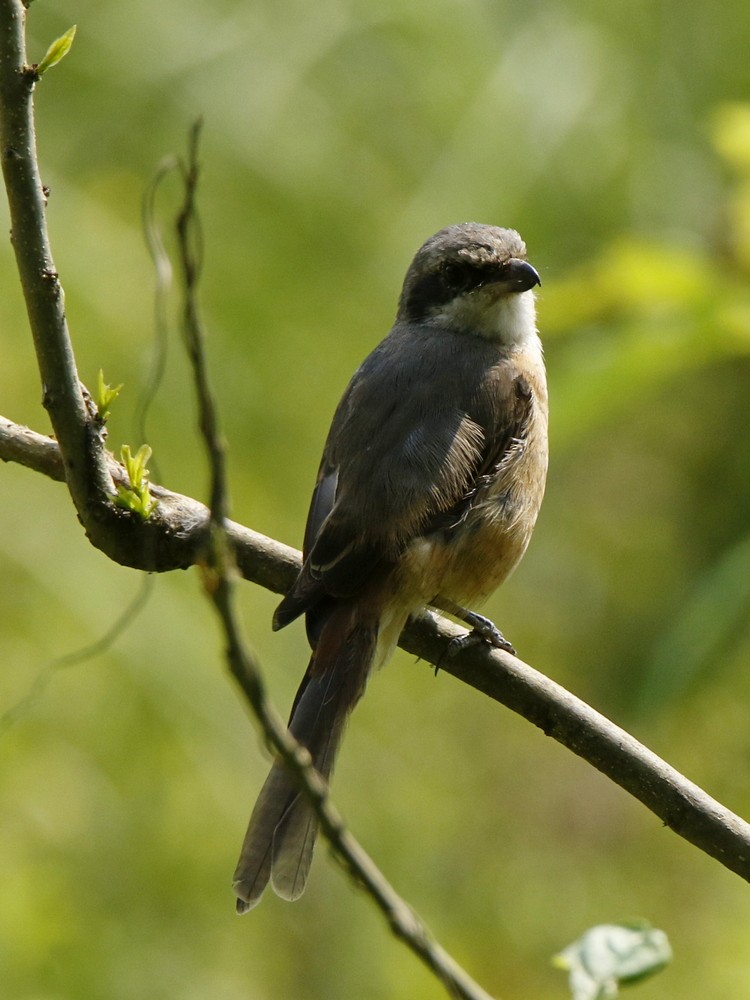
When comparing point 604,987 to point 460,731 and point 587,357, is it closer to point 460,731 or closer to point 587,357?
point 587,357

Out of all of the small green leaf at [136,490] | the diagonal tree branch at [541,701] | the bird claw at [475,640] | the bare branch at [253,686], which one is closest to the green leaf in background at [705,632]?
the bird claw at [475,640]

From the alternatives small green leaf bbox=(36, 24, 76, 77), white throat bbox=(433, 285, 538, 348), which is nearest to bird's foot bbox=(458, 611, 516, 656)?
white throat bbox=(433, 285, 538, 348)

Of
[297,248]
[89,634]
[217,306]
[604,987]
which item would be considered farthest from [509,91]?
[604,987]

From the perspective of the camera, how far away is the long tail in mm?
3023

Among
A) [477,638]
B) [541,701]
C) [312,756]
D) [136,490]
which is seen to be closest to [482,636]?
[477,638]

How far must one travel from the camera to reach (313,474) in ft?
20.5

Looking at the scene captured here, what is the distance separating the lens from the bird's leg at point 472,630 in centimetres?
331

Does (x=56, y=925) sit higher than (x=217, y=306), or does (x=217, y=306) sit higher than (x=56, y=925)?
(x=217, y=306)

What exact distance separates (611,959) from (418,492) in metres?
1.75

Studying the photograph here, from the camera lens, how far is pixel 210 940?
18.7ft

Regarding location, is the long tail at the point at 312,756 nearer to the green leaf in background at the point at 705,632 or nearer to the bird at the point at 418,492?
the bird at the point at 418,492

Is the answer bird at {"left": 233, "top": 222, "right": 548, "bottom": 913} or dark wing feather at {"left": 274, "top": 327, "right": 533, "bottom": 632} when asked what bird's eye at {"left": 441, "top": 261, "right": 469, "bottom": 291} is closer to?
bird at {"left": 233, "top": 222, "right": 548, "bottom": 913}

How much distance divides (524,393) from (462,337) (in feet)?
1.20

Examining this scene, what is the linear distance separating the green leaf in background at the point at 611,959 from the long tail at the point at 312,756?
760 mm
